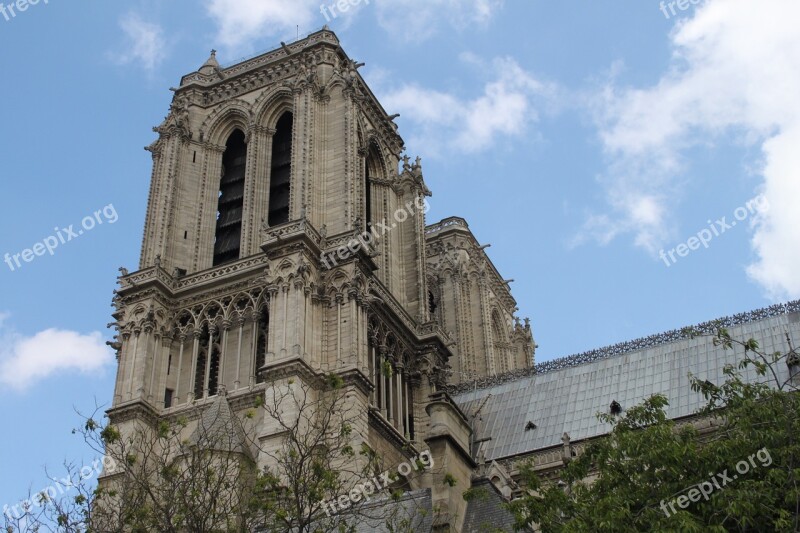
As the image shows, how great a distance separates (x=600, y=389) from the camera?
151ft

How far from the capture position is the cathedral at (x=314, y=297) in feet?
130

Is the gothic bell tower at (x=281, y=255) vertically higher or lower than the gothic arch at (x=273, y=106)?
lower

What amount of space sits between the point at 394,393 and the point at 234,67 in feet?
57.9

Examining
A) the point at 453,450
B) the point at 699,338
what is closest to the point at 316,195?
the point at 699,338

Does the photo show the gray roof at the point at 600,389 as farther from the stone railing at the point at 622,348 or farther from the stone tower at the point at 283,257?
the stone tower at the point at 283,257

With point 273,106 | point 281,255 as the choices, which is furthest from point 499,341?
point 281,255

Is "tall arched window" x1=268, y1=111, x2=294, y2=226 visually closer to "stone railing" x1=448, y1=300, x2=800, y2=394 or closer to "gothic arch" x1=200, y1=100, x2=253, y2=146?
"gothic arch" x1=200, y1=100, x2=253, y2=146

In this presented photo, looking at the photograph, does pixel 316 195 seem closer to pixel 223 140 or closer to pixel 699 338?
pixel 223 140

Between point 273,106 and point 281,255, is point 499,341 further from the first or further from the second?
point 281,255

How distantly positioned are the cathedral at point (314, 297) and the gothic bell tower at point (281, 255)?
3.1 inches

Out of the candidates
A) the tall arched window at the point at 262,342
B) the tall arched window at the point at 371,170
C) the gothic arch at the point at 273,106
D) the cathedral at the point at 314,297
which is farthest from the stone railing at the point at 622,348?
the gothic arch at the point at 273,106

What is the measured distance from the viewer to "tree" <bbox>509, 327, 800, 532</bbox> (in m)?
17.6

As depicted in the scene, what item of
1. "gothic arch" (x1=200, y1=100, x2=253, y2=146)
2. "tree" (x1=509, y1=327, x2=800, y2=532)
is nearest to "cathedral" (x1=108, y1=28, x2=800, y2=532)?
"gothic arch" (x1=200, y1=100, x2=253, y2=146)

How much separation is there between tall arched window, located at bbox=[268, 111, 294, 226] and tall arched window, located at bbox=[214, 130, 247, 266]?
1.42m
